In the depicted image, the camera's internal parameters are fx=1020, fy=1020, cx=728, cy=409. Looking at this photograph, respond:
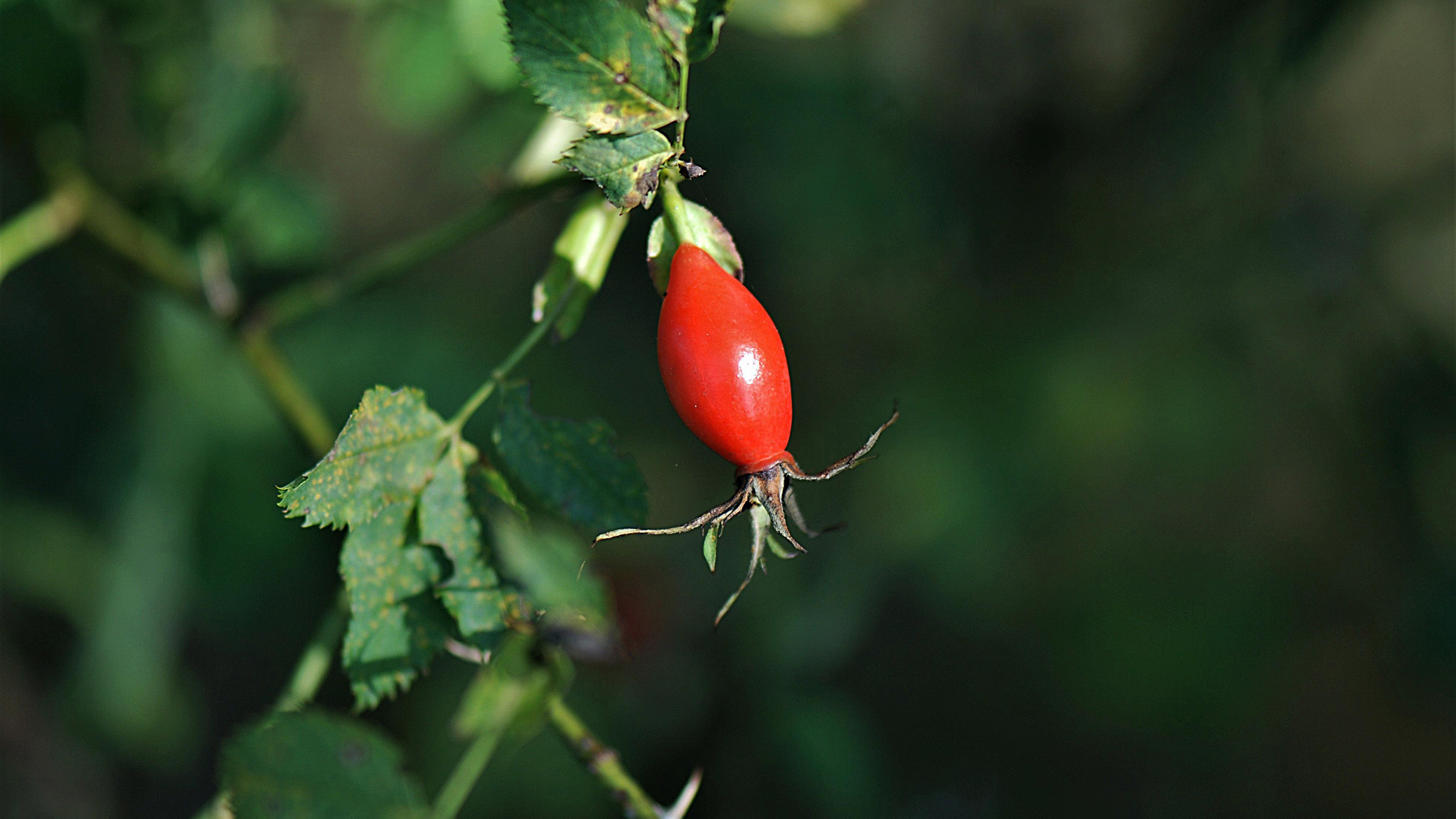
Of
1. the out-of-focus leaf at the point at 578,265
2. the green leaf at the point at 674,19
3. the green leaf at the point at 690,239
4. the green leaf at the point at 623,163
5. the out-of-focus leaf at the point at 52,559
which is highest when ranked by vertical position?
the green leaf at the point at 674,19

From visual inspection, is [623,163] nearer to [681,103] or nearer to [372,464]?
[681,103]

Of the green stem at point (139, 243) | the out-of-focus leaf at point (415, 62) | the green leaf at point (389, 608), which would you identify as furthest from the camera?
the out-of-focus leaf at point (415, 62)

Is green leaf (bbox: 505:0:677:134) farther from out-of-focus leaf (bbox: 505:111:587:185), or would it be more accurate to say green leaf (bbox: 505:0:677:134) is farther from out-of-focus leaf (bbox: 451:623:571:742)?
out-of-focus leaf (bbox: 451:623:571:742)

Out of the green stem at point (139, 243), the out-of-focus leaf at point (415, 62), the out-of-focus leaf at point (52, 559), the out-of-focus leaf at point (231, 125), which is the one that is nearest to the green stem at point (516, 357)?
the green stem at point (139, 243)

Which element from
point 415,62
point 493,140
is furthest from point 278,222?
point 493,140

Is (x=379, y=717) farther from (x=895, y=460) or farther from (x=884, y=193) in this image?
(x=884, y=193)

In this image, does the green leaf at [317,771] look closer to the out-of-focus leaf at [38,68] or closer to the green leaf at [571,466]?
the green leaf at [571,466]
